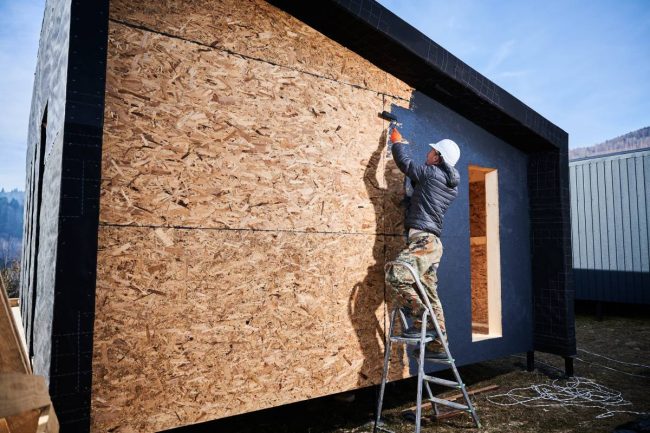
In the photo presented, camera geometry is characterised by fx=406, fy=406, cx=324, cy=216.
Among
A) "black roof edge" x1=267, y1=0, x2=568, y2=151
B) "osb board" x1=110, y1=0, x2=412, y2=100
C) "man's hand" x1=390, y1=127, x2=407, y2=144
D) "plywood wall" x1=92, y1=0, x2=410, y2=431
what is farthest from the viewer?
"man's hand" x1=390, y1=127, x2=407, y2=144

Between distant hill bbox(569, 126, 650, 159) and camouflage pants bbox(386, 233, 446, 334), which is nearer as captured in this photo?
camouflage pants bbox(386, 233, 446, 334)

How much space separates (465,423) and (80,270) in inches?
148

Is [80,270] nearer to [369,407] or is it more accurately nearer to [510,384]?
[369,407]

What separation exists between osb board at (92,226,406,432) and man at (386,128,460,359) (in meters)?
0.39

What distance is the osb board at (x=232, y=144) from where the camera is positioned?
2.99 m

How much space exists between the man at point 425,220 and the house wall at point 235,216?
27 centimetres

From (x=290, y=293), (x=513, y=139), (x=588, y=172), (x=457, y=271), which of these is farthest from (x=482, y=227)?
(x=588, y=172)

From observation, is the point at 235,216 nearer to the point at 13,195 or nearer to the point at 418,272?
the point at 418,272

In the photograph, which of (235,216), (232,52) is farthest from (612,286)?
(232,52)

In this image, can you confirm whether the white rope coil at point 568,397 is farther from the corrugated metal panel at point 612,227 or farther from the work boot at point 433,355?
the corrugated metal panel at point 612,227

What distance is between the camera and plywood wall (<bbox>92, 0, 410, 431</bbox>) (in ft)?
9.62

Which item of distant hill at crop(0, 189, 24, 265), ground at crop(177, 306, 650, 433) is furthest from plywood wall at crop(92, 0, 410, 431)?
distant hill at crop(0, 189, 24, 265)

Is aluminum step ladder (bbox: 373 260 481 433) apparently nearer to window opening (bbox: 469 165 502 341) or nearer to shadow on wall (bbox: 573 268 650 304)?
window opening (bbox: 469 165 502 341)

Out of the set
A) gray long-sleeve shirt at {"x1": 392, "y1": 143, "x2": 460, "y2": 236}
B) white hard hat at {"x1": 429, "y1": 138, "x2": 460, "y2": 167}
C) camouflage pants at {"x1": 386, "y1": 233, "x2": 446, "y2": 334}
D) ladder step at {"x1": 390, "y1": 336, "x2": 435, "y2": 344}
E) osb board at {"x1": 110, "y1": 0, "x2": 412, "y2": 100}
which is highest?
osb board at {"x1": 110, "y1": 0, "x2": 412, "y2": 100}
